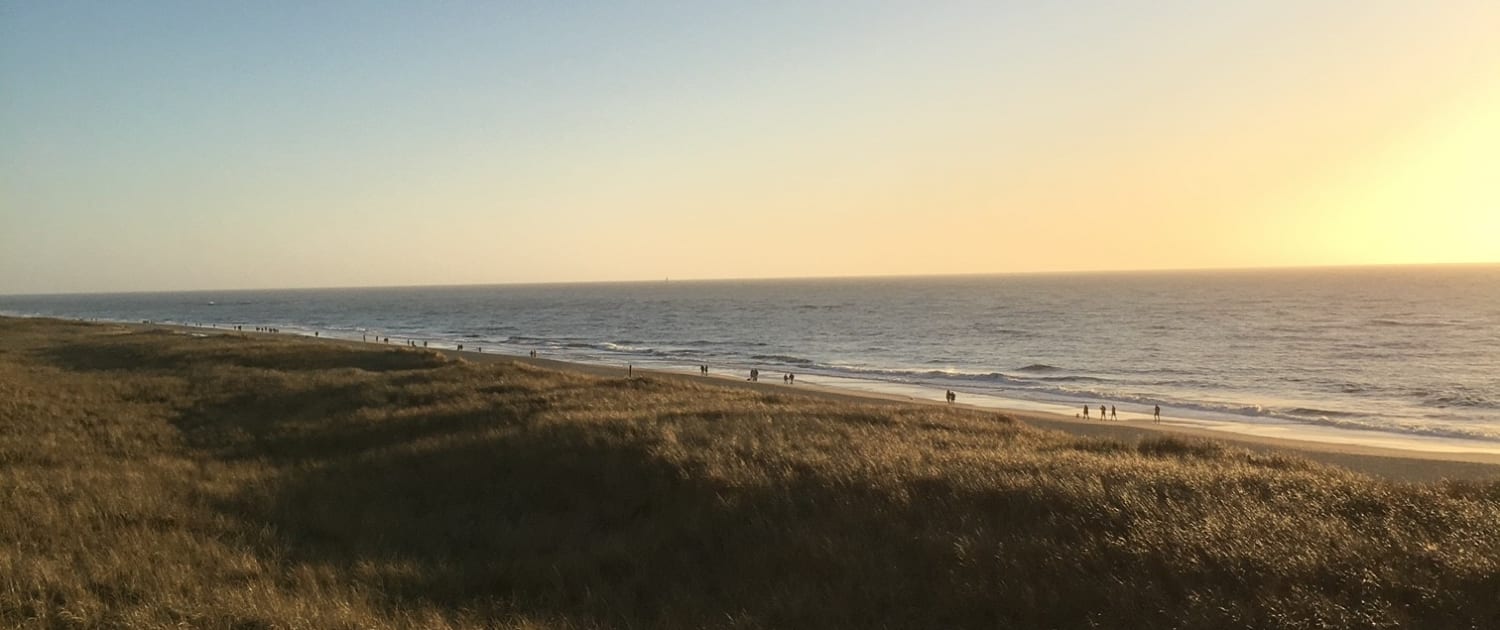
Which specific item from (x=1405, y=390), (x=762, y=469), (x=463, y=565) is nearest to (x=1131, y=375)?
(x=1405, y=390)

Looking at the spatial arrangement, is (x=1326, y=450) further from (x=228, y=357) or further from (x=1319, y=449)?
(x=228, y=357)

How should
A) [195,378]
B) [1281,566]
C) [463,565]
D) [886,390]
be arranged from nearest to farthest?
1. [1281,566]
2. [463,565]
3. [195,378]
4. [886,390]

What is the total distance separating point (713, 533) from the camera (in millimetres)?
9055

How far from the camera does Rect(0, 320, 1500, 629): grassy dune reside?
659cm

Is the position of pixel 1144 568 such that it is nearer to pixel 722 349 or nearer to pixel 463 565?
pixel 463 565

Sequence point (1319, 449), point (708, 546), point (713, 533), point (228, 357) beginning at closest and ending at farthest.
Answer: point (708, 546), point (713, 533), point (1319, 449), point (228, 357)

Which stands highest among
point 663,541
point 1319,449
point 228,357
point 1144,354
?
point 663,541

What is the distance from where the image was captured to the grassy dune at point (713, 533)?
659 cm

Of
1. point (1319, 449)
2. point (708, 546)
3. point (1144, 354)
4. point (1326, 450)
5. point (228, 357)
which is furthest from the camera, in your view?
point (1144, 354)

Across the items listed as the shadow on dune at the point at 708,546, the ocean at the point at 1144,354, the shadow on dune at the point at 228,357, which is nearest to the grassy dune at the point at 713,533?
the shadow on dune at the point at 708,546

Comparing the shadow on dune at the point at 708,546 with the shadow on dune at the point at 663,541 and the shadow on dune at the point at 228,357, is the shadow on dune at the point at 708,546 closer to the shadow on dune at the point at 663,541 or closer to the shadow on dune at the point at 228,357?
the shadow on dune at the point at 663,541

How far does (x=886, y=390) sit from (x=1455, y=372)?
3155 centimetres

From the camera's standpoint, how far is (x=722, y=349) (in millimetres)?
72750

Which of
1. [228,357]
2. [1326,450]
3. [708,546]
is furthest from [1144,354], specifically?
[708,546]
